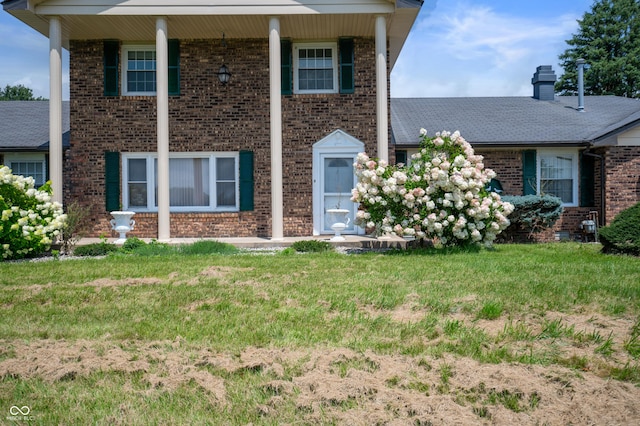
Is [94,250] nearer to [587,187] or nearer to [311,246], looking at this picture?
[311,246]

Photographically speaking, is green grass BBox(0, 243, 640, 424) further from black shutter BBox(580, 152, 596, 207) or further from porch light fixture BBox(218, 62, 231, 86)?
black shutter BBox(580, 152, 596, 207)

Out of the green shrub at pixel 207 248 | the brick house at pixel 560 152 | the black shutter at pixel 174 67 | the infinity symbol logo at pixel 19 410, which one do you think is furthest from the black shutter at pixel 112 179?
the infinity symbol logo at pixel 19 410

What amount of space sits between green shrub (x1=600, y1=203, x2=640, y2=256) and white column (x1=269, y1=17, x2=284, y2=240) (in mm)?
6636

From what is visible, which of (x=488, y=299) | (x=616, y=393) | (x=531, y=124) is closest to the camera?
(x=616, y=393)

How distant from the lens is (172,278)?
25.0 ft

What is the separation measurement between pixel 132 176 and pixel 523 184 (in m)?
10.3

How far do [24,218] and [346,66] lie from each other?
26.6 ft

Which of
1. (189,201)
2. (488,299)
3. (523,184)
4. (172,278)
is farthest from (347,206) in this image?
(488,299)

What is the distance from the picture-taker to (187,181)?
49.0ft

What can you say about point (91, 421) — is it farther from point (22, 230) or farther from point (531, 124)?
point (531, 124)

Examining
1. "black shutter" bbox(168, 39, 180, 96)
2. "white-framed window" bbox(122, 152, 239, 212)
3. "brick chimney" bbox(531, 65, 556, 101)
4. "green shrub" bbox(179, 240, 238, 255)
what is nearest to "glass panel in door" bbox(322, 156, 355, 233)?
"white-framed window" bbox(122, 152, 239, 212)

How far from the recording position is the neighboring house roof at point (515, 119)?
1573 centimetres

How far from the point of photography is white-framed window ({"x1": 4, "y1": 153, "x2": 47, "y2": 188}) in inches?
624

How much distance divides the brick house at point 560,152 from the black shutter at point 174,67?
574 cm
